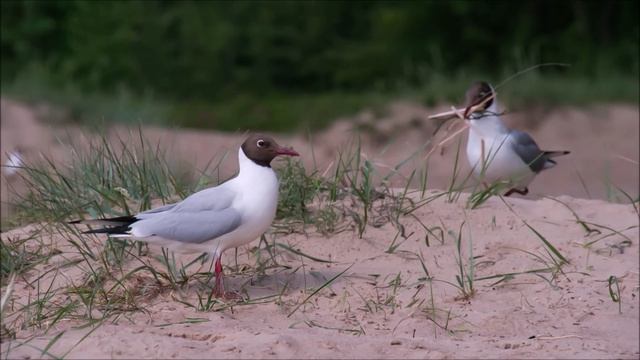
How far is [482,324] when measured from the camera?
435 centimetres

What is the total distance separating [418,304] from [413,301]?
25mm

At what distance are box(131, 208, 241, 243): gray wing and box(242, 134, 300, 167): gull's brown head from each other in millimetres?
275

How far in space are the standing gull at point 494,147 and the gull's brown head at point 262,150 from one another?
5.57 feet

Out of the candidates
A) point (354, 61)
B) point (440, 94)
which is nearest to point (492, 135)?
point (440, 94)

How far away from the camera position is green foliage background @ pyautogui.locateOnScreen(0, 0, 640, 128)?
15.1m

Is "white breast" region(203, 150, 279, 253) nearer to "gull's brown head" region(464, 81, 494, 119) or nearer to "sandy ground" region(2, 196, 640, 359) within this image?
"sandy ground" region(2, 196, 640, 359)

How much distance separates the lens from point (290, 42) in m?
16.2

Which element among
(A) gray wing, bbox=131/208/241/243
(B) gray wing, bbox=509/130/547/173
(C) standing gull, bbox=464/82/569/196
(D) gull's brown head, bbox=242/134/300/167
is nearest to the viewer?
(A) gray wing, bbox=131/208/241/243

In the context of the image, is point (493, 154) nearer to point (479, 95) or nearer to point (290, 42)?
point (479, 95)

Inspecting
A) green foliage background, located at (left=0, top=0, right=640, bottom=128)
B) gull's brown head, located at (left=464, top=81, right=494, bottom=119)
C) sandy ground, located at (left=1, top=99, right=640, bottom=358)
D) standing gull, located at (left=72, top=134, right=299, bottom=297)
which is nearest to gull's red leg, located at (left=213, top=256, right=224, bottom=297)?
standing gull, located at (left=72, top=134, right=299, bottom=297)

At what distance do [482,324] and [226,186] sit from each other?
1098 mm

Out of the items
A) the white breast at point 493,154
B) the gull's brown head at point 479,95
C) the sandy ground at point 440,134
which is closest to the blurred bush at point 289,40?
the sandy ground at point 440,134

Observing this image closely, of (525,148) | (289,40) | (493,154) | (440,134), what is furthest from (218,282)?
(289,40)

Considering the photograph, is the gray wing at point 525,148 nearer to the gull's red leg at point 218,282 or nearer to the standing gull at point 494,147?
the standing gull at point 494,147
